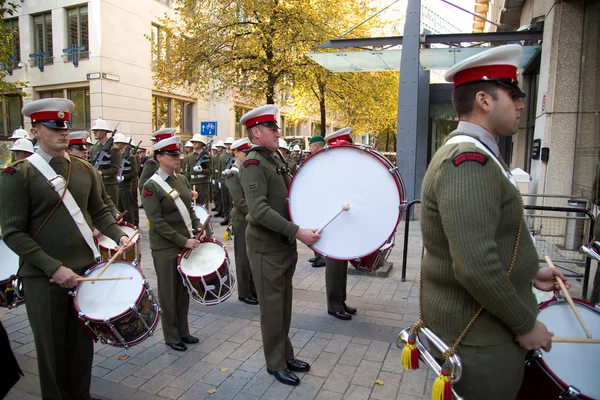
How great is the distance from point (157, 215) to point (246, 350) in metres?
1.57

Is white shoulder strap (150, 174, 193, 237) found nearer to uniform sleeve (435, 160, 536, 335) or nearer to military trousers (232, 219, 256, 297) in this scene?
military trousers (232, 219, 256, 297)

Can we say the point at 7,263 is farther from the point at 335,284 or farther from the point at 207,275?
the point at 335,284

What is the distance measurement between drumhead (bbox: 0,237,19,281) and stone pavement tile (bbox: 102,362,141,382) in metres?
1.29

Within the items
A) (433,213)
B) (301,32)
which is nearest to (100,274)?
(433,213)

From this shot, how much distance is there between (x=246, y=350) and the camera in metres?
4.27

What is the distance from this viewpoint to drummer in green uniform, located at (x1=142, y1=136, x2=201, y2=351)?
14.0ft

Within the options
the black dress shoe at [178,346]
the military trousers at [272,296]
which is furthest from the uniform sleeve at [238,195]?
the military trousers at [272,296]

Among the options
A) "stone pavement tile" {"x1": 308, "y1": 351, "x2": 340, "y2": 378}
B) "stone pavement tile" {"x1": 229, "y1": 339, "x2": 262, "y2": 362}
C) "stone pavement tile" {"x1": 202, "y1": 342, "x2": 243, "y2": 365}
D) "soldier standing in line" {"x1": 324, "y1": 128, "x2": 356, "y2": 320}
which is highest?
"soldier standing in line" {"x1": 324, "y1": 128, "x2": 356, "y2": 320}

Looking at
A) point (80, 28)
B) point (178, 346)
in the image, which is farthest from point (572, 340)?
point (80, 28)

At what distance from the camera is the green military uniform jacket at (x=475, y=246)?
165cm

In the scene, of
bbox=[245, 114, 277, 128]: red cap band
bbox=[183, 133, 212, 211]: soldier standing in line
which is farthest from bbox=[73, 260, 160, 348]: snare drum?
bbox=[183, 133, 212, 211]: soldier standing in line

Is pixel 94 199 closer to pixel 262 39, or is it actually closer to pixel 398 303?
pixel 398 303

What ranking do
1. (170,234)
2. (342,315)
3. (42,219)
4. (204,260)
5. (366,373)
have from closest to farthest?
(42,219) < (366,373) < (170,234) < (204,260) < (342,315)

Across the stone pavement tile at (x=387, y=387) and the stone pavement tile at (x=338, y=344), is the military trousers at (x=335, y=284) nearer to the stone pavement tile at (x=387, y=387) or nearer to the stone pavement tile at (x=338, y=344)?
the stone pavement tile at (x=338, y=344)
